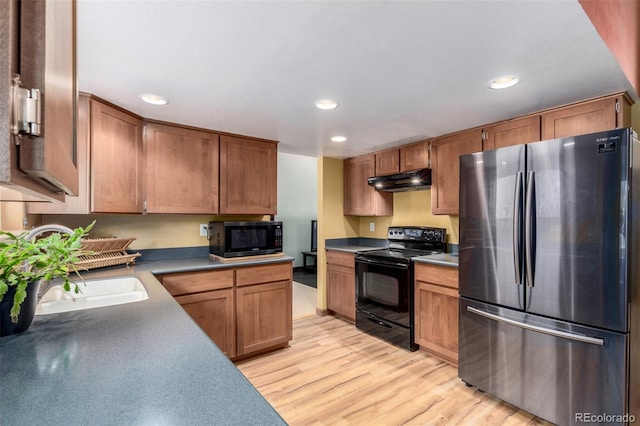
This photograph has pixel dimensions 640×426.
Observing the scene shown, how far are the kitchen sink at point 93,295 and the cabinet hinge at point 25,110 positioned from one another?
1419 mm

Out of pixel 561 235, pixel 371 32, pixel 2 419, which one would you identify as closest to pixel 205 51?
pixel 371 32

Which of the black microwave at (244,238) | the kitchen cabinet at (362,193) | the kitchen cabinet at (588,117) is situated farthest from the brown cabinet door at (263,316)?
the kitchen cabinet at (588,117)

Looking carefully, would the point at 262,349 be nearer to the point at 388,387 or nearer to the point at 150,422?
the point at 388,387

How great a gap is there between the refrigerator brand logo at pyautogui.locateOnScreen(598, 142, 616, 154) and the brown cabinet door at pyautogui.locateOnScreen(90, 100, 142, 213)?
10.2ft

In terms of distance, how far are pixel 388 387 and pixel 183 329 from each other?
182 centimetres

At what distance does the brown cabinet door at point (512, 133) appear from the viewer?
7.48ft

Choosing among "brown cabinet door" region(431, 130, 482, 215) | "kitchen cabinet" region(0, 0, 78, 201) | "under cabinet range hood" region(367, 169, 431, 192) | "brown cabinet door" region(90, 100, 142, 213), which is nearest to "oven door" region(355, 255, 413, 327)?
"brown cabinet door" region(431, 130, 482, 215)

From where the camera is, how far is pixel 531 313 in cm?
189

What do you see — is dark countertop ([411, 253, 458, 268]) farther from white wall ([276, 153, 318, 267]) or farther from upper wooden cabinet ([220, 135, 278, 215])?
white wall ([276, 153, 318, 267])

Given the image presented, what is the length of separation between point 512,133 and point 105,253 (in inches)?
132

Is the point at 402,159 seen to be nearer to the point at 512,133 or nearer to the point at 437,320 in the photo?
the point at 512,133

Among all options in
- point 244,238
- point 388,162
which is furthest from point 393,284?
point 244,238

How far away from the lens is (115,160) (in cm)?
224

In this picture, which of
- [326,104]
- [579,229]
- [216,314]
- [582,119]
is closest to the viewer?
[579,229]
